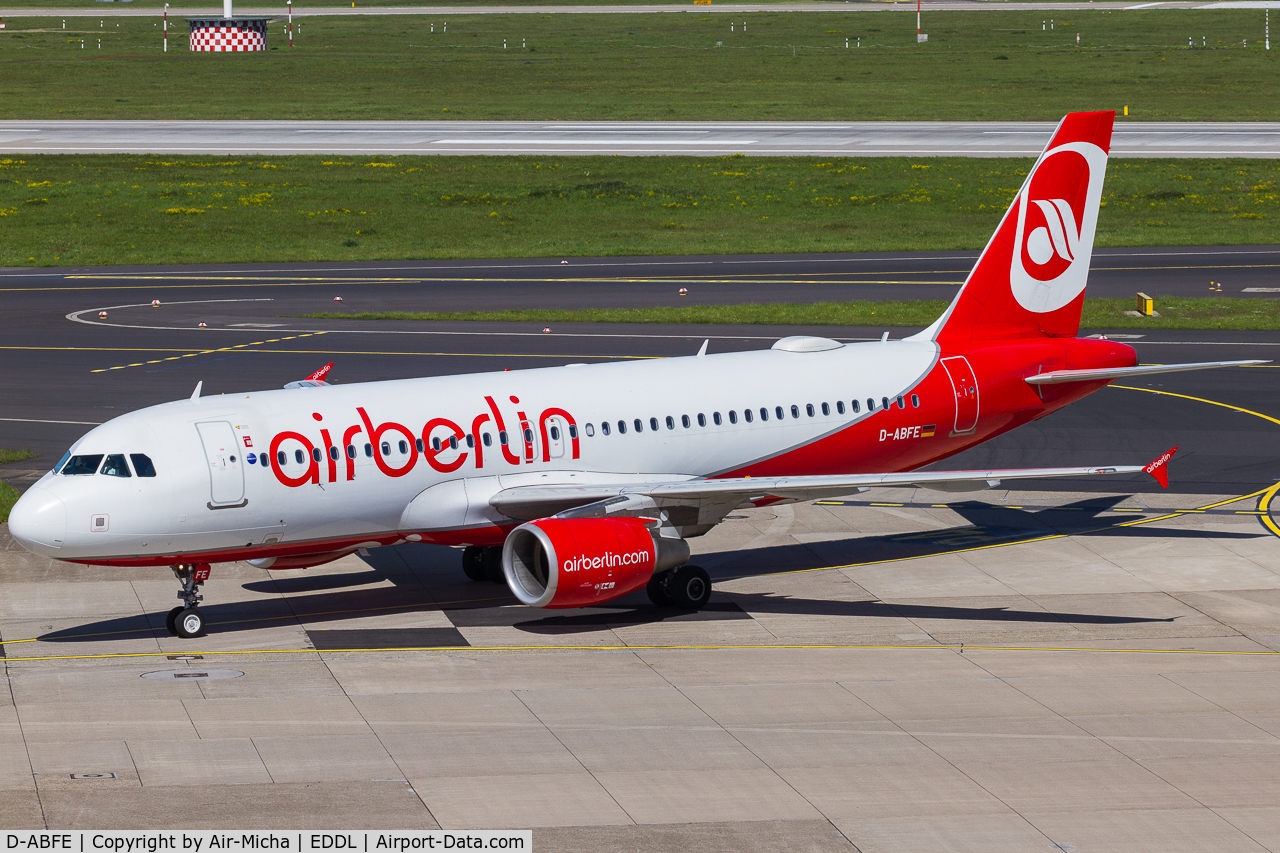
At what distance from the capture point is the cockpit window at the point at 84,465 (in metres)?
28.5

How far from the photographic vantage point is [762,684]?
27281mm

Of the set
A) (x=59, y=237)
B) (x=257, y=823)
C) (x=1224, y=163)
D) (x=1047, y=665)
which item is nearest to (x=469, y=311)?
(x=59, y=237)

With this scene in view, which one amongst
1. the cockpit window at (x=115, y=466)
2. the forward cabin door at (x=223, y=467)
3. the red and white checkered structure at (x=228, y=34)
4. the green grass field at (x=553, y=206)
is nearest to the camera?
the cockpit window at (x=115, y=466)

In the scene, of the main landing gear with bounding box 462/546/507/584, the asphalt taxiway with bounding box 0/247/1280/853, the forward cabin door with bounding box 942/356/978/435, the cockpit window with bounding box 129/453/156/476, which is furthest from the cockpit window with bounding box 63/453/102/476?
the forward cabin door with bounding box 942/356/978/435

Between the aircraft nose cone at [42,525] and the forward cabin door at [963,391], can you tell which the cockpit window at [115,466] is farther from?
the forward cabin door at [963,391]

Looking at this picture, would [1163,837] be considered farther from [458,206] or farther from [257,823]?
[458,206]

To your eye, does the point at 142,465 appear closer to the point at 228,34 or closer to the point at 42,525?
the point at 42,525

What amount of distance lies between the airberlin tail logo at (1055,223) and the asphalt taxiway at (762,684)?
224 inches

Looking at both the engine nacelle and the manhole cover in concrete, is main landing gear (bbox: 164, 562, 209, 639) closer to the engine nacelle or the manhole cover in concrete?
the manhole cover in concrete

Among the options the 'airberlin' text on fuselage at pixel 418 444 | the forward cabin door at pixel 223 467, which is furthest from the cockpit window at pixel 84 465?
the 'airberlin' text on fuselage at pixel 418 444

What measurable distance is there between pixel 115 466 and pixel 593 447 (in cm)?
909

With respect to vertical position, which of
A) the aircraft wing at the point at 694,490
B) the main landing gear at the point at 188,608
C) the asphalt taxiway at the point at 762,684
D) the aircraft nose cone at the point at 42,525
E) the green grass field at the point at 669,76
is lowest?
the asphalt taxiway at the point at 762,684

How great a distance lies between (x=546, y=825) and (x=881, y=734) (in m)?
6.12

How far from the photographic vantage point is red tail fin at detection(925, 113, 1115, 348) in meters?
36.6
